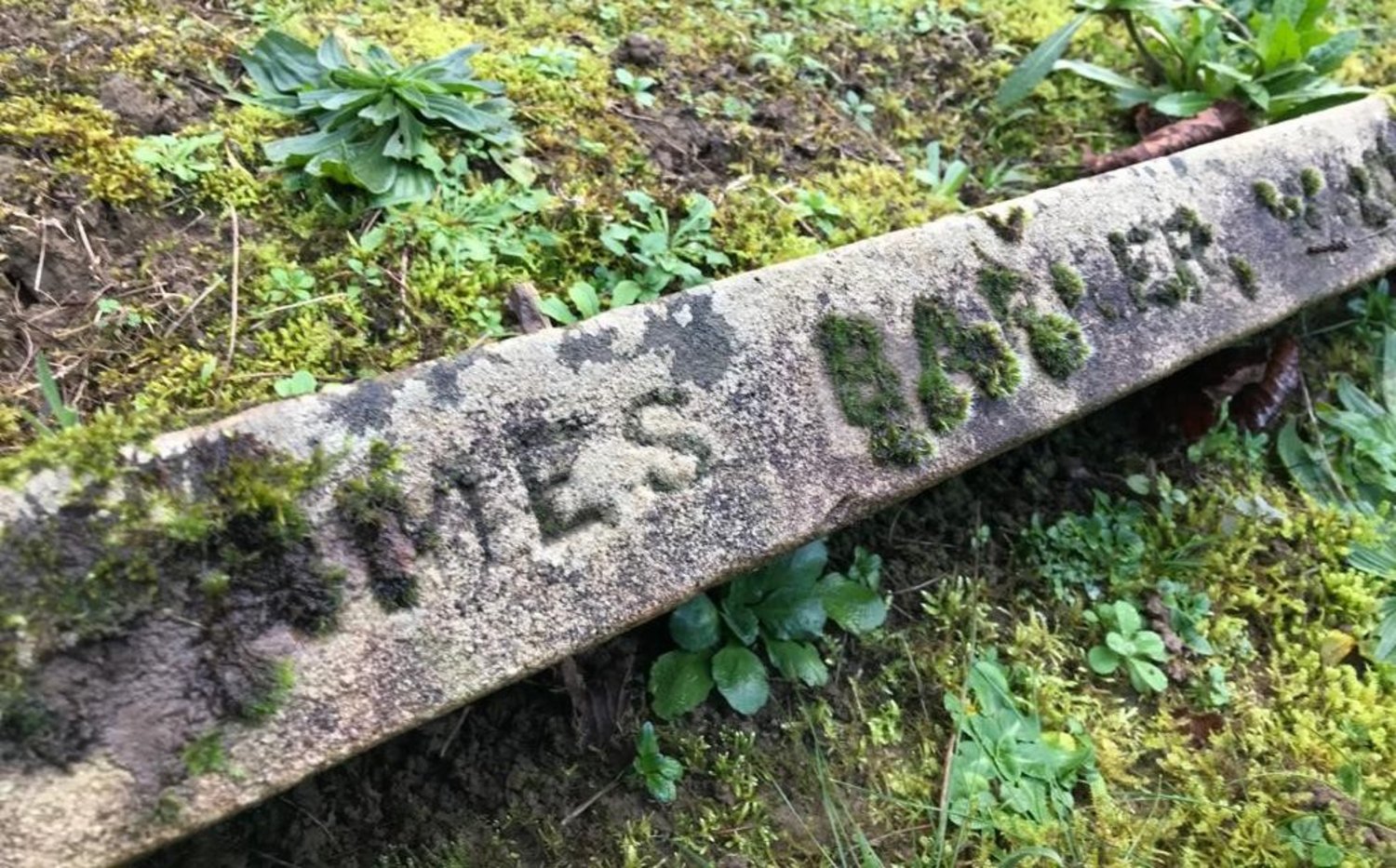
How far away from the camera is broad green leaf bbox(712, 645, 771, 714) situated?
1.93 metres

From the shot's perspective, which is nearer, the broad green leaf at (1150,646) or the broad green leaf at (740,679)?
the broad green leaf at (740,679)

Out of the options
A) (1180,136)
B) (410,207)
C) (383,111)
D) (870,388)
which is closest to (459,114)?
(383,111)

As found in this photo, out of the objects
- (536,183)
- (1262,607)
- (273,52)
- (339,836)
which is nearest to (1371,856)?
(1262,607)

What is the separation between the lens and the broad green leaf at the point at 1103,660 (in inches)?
86.3

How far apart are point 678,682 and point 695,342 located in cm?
66

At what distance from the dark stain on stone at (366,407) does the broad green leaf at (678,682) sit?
758 mm

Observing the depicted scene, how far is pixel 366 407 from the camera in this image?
150 cm

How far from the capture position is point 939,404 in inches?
75.7

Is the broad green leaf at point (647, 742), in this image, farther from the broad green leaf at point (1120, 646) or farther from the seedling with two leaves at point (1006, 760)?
the broad green leaf at point (1120, 646)

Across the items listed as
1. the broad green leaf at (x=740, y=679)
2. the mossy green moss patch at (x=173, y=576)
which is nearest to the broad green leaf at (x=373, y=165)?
the mossy green moss patch at (x=173, y=576)

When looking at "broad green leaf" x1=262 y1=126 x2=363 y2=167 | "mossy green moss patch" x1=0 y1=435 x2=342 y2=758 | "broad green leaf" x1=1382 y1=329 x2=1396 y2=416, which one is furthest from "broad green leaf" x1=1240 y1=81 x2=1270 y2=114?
"mossy green moss patch" x1=0 y1=435 x2=342 y2=758

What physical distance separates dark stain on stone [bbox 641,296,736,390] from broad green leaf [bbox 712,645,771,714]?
569 millimetres


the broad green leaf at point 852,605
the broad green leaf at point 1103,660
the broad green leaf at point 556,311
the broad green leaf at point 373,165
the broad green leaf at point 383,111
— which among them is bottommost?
the broad green leaf at point 1103,660

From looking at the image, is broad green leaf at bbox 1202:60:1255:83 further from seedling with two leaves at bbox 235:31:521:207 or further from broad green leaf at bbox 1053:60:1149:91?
seedling with two leaves at bbox 235:31:521:207
